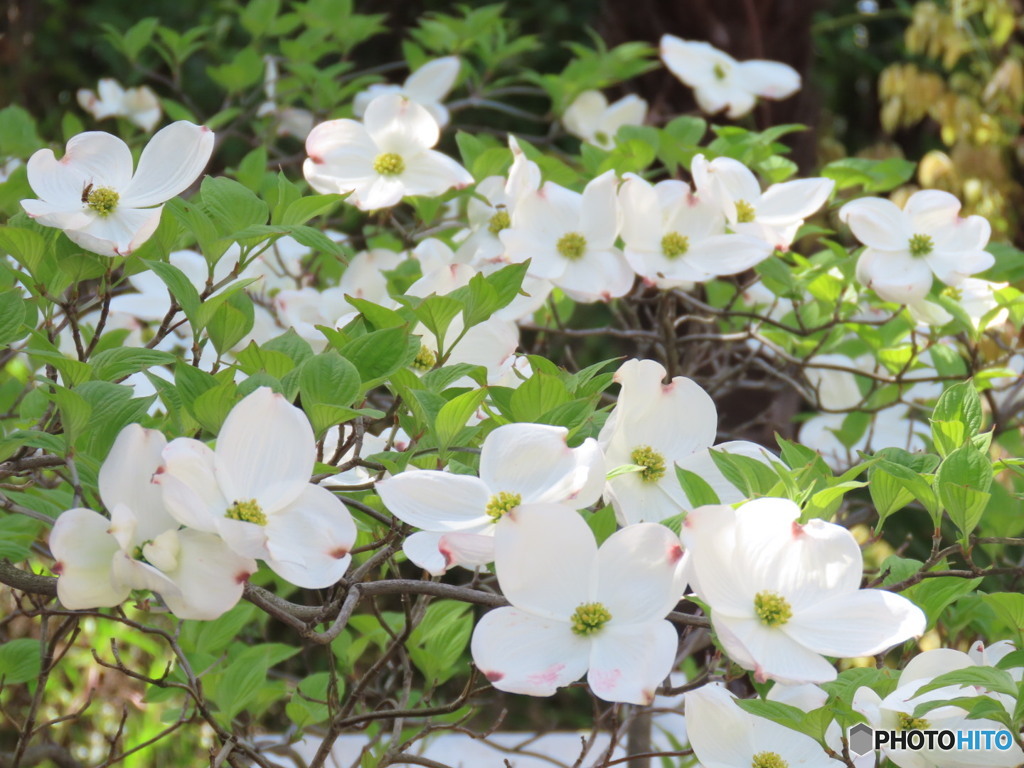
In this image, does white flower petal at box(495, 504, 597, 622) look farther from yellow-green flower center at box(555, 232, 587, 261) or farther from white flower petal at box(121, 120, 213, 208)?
yellow-green flower center at box(555, 232, 587, 261)

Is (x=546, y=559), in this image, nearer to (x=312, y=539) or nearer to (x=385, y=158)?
(x=312, y=539)

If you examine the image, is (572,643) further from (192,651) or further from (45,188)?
(192,651)

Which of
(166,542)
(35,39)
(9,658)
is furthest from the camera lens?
(35,39)

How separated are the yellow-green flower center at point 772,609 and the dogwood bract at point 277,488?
204 millimetres

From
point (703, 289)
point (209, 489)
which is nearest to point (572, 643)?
point (209, 489)

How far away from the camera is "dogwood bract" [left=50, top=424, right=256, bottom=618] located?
20.0 inches

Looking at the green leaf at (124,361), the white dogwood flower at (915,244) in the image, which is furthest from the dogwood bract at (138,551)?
the white dogwood flower at (915,244)

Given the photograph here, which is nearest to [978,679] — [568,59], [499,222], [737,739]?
[737,739]

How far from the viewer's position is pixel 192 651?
1048 mm

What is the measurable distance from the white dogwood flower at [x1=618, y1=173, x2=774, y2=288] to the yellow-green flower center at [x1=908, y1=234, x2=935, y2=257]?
0.44ft

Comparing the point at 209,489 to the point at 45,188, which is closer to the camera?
the point at 209,489

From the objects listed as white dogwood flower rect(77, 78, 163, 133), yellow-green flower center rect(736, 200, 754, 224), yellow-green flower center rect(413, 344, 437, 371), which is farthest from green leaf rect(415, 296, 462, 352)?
white dogwood flower rect(77, 78, 163, 133)

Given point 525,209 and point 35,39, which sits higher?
point 525,209

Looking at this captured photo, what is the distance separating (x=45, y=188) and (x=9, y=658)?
45 centimetres
